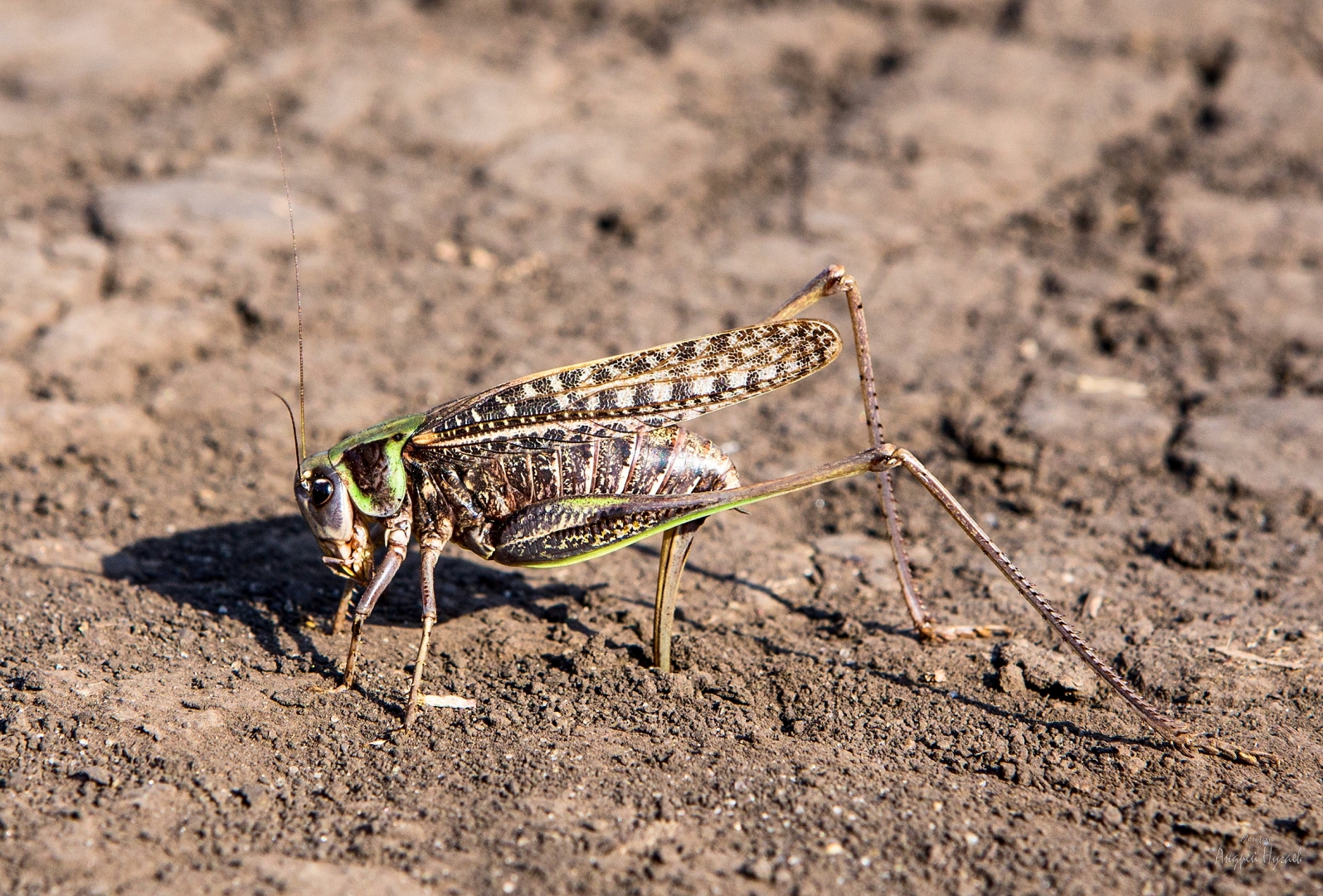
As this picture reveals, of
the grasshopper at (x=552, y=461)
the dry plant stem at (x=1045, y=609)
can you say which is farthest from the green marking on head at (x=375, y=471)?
the dry plant stem at (x=1045, y=609)

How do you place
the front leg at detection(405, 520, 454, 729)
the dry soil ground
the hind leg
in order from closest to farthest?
the dry soil ground
the front leg at detection(405, 520, 454, 729)
the hind leg

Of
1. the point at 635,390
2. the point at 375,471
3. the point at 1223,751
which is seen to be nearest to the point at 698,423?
the point at 635,390

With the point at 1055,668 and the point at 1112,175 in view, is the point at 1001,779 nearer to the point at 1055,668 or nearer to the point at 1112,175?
the point at 1055,668

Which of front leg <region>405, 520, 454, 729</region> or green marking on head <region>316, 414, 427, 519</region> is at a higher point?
green marking on head <region>316, 414, 427, 519</region>

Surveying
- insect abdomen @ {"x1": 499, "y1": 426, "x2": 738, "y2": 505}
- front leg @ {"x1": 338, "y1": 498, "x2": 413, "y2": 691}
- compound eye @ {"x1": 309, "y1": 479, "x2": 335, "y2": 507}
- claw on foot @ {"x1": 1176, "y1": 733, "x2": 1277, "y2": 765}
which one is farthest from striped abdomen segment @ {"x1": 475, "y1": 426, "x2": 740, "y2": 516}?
claw on foot @ {"x1": 1176, "y1": 733, "x2": 1277, "y2": 765}

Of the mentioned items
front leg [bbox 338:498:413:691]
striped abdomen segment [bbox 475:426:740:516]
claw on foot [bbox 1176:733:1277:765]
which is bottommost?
claw on foot [bbox 1176:733:1277:765]

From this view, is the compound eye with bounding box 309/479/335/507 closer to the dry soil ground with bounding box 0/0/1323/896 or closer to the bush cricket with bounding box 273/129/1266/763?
the bush cricket with bounding box 273/129/1266/763
